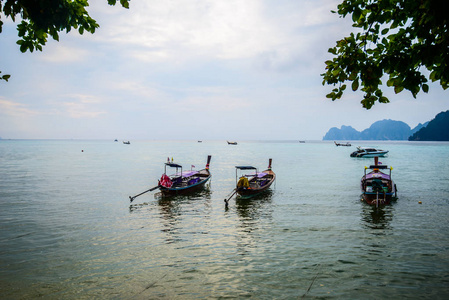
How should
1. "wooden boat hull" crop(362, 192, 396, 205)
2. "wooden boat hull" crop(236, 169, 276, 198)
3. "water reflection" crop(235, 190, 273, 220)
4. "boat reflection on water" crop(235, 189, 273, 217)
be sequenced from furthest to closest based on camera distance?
"wooden boat hull" crop(236, 169, 276, 198), "wooden boat hull" crop(362, 192, 396, 205), "boat reflection on water" crop(235, 189, 273, 217), "water reflection" crop(235, 190, 273, 220)

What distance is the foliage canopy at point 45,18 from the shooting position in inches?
212

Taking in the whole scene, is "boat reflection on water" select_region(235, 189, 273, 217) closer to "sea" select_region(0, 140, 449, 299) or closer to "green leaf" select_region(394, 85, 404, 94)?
"sea" select_region(0, 140, 449, 299)

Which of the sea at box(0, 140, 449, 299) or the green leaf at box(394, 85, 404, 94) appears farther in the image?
the sea at box(0, 140, 449, 299)

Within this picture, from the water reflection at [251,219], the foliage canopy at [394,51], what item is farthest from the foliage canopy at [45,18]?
the water reflection at [251,219]

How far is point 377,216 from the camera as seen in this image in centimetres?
2014

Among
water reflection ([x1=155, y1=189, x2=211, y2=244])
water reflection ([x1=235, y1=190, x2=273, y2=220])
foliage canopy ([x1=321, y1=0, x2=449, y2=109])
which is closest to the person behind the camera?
foliage canopy ([x1=321, y1=0, x2=449, y2=109])

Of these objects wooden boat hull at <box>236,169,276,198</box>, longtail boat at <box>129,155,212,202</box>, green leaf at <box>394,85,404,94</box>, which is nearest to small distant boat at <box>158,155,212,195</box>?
longtail boat at <box>129,155,212,202</box>

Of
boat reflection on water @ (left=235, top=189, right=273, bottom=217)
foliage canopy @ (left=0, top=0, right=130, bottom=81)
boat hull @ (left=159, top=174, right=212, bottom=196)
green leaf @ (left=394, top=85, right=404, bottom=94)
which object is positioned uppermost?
foliage canopy @ (left=0, top=0, right=130, bottom=81)

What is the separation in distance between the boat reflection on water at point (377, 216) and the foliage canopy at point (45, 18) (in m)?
18.3

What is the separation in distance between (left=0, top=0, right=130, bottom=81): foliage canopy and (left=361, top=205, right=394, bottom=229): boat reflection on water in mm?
18313

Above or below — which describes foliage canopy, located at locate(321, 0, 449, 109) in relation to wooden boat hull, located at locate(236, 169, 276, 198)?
above

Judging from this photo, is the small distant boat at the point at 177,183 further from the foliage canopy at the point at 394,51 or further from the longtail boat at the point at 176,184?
the foliage canopy at the point at 394,51

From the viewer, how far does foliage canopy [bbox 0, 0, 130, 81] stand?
5.39 metres

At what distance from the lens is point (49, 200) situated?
85.8 ft
